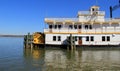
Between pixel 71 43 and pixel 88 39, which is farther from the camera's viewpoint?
pixel 88 39

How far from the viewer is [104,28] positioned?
147 feet

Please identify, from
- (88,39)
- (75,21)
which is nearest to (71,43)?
(88,39)

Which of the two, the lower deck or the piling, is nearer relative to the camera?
the piling

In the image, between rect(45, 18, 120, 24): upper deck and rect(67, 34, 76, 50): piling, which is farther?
rect(45, 18, 120, 24): upper deck

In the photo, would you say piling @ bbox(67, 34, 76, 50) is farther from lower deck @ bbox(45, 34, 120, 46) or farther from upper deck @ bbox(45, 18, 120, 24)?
upper deck @ bbox(45, 18, 120, 24)

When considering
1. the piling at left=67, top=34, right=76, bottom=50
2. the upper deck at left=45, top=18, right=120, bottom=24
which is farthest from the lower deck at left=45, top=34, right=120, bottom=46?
the upper deck at left=45, top=18, right=120, bottom=24

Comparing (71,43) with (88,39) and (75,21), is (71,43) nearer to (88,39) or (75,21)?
(88,39)

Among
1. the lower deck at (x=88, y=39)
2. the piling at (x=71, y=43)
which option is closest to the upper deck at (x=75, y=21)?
the lower deck at (x=88, y=39)

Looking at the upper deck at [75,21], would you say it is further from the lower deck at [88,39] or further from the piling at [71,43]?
the piling at [71,43]

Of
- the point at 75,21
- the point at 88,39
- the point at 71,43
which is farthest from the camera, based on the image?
the point at 75,21

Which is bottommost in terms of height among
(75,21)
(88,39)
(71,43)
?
(71,43)

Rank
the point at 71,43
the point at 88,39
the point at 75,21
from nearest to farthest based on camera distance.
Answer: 1. the point at 71,43
2. the point at 88,39
3. the point at 75,21

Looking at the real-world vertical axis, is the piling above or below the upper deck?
below

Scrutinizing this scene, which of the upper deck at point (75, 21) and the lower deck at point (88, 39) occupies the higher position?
the upper deck at point (75, 21)
